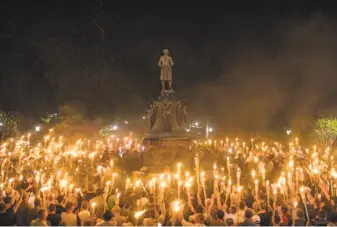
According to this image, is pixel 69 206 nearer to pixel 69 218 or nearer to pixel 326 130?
pixel 69 218

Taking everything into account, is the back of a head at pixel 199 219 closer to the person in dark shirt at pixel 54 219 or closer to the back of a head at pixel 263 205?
the back of a head at pixel 263 205

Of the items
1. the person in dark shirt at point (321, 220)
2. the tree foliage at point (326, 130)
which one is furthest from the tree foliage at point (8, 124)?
the tree foliage at point (326, 130)

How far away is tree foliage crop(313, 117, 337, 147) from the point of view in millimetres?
22908

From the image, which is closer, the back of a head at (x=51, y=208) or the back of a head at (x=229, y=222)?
the back of a head at (x=229, y=222)

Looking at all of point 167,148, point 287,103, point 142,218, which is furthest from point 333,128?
point 142,218

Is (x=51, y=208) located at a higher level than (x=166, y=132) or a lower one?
lower

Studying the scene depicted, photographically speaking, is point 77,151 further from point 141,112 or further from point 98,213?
point 141,112

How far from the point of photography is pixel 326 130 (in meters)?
23.6

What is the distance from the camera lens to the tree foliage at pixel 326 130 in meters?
22.9

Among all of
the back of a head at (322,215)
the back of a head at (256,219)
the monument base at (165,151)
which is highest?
the monument base at (165,151)

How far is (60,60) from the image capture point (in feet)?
103

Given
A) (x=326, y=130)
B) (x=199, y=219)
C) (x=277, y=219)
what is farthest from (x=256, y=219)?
(x=326, y=130)

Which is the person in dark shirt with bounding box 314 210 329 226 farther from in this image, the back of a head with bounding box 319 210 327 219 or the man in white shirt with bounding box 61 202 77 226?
the man in white shirt with bounding box 61 202 77 226

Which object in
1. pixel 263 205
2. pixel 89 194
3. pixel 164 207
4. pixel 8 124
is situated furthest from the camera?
pixel 8 124
